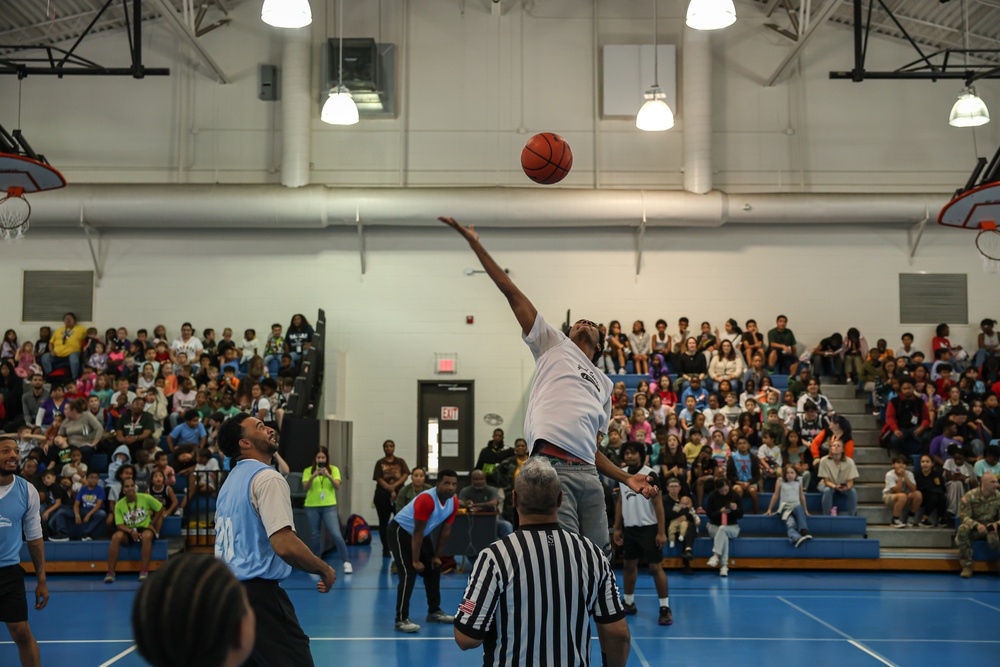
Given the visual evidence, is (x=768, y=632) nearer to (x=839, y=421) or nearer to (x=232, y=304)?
(x=839, y=421)

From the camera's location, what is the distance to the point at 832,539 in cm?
1314

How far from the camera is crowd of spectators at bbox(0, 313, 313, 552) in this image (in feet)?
42.0

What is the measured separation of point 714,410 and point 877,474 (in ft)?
Result: 9.47

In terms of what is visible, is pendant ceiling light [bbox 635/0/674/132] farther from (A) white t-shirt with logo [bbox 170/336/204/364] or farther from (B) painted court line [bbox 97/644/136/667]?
(B) painted court line [bbox 97/644/136/667]

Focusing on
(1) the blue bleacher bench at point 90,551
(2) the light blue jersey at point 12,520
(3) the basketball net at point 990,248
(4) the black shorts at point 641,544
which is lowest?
(1) the blue bleacher bench at point 90,551

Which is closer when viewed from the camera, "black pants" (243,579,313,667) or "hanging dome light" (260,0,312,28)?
"black pants" (243,579,313,667)

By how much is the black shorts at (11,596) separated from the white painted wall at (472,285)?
39.6 ft

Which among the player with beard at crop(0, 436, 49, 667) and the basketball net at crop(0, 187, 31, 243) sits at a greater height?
the basketball net at crop(0, 187, 31, 243)

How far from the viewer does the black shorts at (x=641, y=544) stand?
31.6ft

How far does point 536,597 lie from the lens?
10.9 feet

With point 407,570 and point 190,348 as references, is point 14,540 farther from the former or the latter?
point 190,348

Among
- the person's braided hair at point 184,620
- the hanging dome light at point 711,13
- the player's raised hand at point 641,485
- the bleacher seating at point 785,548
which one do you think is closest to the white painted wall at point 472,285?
the bleacher seating at point 785,548

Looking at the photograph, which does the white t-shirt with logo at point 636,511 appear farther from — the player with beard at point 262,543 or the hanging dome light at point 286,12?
the hanging dome light at point 286,12

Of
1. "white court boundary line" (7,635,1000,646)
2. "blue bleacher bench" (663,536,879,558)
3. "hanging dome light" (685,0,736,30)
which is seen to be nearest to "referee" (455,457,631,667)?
"white court boundary line" (7,635,1000,646)
